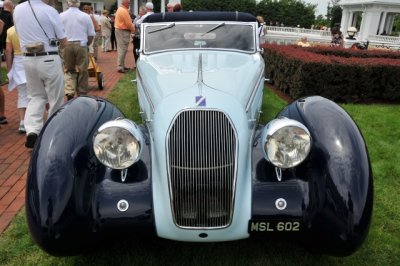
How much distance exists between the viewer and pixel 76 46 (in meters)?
7.26

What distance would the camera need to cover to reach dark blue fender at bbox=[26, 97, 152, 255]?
239cm

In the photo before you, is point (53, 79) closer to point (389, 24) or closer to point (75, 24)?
point (75, 24)

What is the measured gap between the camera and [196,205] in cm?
244

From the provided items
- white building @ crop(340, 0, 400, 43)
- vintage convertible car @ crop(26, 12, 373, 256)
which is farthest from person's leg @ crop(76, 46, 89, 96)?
white building @ crop(340, 0, 400, 43)

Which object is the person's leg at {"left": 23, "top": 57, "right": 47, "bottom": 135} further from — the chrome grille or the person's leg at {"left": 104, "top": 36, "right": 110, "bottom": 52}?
the person's leg at {"left": 104, "top": 36, "right": 110, "bottom": 52}

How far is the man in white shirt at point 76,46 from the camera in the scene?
7125 millimetres

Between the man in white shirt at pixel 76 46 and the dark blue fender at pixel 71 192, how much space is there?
4.96 m

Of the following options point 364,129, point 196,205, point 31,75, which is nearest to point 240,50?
point 196,205

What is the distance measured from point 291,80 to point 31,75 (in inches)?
222

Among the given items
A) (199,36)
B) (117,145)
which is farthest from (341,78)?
(117,145)

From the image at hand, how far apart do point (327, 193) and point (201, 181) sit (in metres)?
0.84

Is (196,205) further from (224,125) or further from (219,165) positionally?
(224,125)

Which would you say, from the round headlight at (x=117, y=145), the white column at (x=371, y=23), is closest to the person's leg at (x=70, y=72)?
the round headlight at (x=117, y=145)

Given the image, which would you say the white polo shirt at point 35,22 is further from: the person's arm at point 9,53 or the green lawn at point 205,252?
the green lawn at point 205,252
